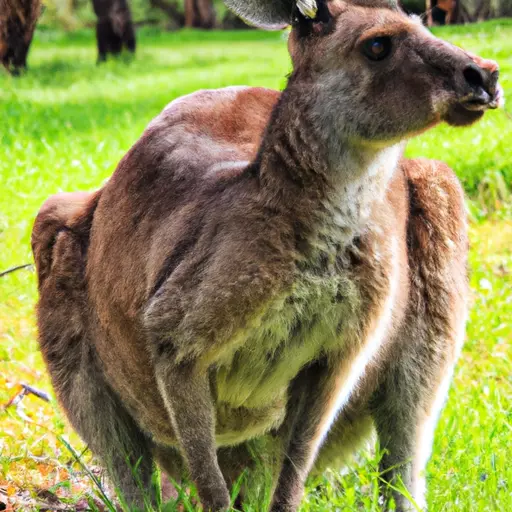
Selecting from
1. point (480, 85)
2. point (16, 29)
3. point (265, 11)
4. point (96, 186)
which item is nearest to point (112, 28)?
point (16, 29)

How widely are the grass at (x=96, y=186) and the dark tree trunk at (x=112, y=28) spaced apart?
4062 millimetres

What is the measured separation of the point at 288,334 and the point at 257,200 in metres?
0.42

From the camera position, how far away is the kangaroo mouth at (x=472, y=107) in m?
2.93

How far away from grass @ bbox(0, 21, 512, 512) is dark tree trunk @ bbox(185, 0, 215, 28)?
Result: 19963 mm

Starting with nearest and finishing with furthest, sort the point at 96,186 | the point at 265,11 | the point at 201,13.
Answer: the point at 265,11
the point at 96,186
the point at 201,13

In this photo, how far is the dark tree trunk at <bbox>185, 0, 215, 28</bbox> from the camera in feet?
112

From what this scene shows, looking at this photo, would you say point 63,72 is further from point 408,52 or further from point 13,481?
point 408,52

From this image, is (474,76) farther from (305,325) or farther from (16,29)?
(16,29)

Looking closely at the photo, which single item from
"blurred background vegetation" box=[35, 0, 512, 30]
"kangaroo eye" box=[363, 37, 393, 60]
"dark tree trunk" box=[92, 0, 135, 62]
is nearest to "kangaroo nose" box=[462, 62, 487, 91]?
"kangaroo eye" box=[363, 37, 393, 60]

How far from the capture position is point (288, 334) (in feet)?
10.4

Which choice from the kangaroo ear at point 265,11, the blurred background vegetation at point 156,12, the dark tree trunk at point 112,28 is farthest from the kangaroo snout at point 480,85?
the dark tree trunk at point 112,28

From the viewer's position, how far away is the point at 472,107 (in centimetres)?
294

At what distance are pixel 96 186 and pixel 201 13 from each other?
92.7 ft

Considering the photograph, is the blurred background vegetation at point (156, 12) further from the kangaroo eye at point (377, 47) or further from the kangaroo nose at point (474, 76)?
the kangaroo nose at point (474, 76)
